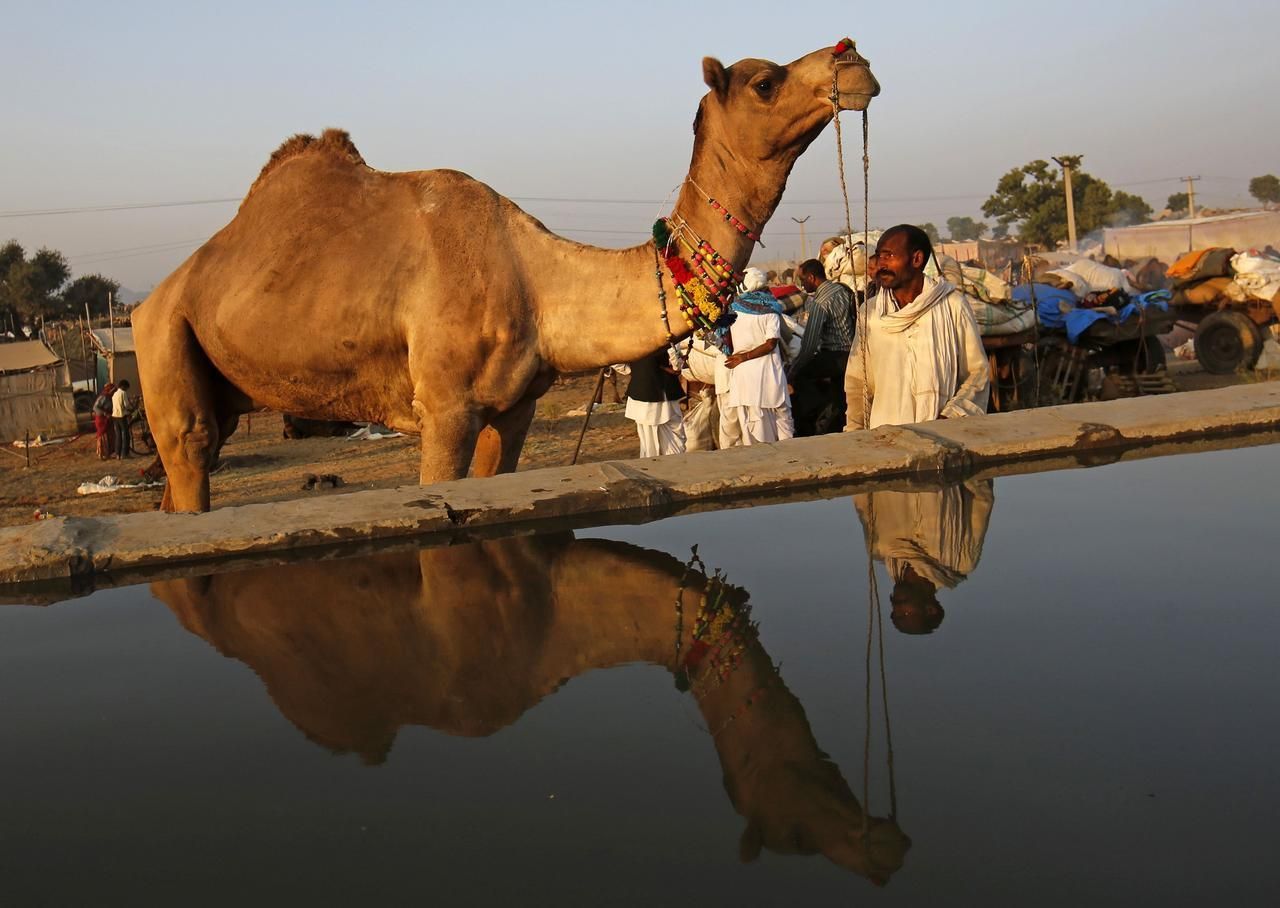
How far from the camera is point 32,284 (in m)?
49.2

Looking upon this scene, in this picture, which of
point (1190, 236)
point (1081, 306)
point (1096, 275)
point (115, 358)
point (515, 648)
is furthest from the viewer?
point (1190, 236)

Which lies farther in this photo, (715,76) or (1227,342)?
(1227,342)

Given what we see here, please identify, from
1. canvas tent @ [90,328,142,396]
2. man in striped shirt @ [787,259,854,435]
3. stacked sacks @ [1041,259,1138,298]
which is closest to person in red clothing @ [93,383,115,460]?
canvas tent @ [90,328,142,396]

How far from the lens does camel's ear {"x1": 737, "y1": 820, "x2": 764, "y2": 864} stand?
147 centimetres

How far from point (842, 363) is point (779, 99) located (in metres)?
6.50

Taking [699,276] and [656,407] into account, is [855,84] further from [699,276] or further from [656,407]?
[656,407]

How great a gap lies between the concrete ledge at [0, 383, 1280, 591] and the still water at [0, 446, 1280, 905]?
6.4 inches

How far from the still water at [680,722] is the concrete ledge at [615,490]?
162 mm

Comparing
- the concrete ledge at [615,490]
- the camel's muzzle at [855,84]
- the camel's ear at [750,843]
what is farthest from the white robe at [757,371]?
the camel's ear at [750,843]

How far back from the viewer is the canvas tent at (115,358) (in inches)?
1026

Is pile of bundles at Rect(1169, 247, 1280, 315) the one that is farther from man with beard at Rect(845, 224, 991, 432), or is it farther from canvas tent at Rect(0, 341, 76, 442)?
canvas tent at Rect(0, 341, 76, 442)

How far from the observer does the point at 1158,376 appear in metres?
13.8

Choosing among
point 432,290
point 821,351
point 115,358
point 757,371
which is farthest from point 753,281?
point 115,358

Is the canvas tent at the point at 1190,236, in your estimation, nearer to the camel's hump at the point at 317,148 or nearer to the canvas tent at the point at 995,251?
the canvas tent at the point at 995,251
